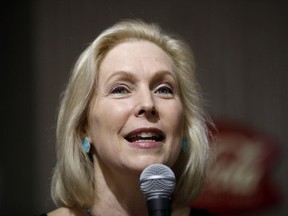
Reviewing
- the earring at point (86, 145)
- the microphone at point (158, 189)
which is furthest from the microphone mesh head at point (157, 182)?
the earring at point (86, 145)

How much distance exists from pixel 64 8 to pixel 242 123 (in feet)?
3.52

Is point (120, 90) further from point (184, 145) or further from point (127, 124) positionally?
point (184, 145)

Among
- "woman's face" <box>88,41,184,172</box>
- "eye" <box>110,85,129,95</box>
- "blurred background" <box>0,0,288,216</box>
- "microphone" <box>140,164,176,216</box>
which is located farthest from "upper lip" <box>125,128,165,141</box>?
"blurred background" <box>0,0,288,216</box>

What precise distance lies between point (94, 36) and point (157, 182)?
5.36 feet

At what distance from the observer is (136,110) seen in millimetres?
1328

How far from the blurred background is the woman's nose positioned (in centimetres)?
115

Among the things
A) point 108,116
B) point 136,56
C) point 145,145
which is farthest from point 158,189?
point 136,56

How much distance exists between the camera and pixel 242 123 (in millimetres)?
2592

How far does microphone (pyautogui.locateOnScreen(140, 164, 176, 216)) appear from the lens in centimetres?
95

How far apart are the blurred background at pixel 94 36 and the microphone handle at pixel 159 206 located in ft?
4.88

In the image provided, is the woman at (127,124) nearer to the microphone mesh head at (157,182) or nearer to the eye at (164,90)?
the eye at (164,90)

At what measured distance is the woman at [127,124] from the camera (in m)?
1.34

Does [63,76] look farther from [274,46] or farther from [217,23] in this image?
[274,46]

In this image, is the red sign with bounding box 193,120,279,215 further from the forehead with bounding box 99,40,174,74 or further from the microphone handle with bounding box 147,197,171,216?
the microphone handle with bounding box 147,197,171,216
